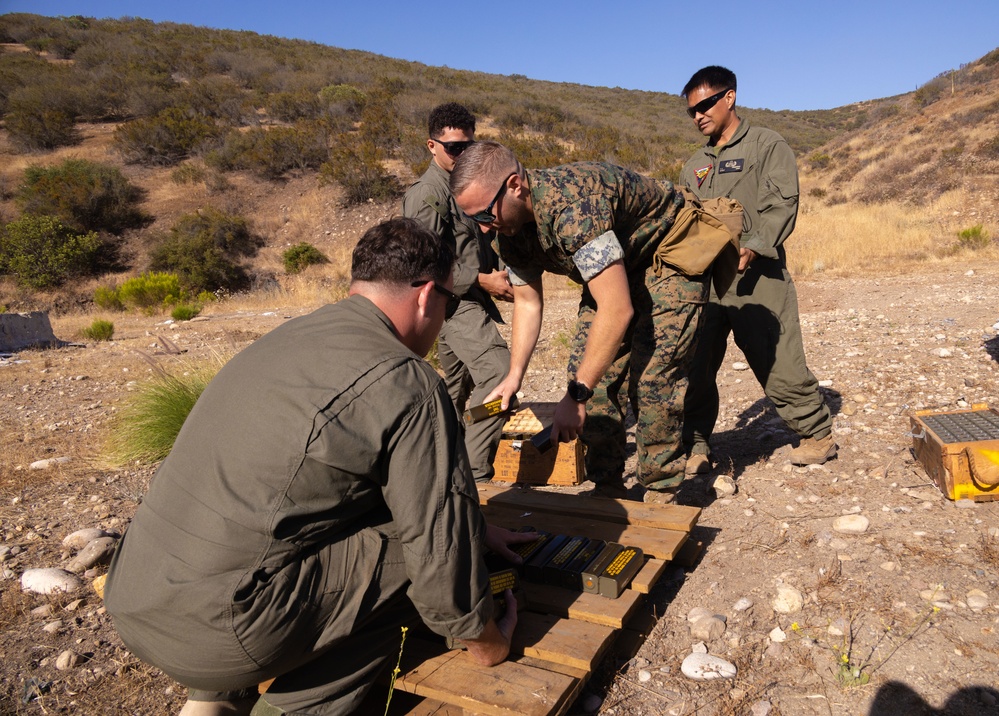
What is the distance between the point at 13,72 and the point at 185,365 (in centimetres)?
2982

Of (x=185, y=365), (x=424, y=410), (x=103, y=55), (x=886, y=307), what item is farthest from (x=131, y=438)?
(x=103, y=55)

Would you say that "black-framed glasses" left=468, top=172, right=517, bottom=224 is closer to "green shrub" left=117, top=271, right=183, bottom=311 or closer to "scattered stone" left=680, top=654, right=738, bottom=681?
"scattered stone" left=680, top=654, right=738, bottom=681

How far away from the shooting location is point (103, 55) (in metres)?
31.8

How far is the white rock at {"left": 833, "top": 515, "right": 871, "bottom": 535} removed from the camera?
124 inches

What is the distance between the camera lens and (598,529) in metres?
3.05

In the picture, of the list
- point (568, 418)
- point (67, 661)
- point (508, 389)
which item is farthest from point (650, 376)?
point (67, 661)

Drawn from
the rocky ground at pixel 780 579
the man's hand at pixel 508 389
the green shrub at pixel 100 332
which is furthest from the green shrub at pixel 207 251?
the man's hand at pixel 508 389

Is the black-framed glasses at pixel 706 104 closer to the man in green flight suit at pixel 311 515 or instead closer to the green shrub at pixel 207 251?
the man in green flight suit at pixel 311 515

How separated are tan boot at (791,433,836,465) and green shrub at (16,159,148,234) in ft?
69.4

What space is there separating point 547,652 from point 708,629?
2.64 feet

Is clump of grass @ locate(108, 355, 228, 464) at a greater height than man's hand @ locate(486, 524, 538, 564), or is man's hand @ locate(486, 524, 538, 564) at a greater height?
man's hand @ locate(486, 524, 538, 564)

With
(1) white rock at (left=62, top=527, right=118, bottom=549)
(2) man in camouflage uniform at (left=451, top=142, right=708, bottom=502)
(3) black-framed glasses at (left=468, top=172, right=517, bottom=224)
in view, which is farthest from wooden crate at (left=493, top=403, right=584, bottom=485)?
(1) white rock at (left=62, top=527, right=118, bottom=549)

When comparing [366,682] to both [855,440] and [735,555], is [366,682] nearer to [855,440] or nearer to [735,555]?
[735,555]

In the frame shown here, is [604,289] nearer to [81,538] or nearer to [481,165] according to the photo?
[481,165]
